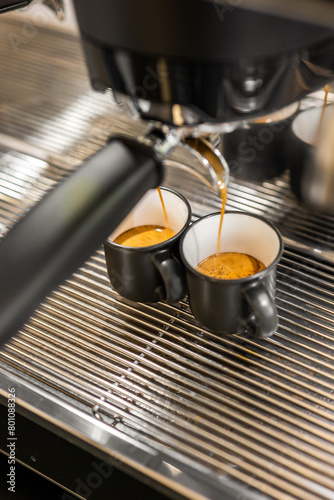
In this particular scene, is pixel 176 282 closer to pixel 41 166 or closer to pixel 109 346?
pixel 109 346

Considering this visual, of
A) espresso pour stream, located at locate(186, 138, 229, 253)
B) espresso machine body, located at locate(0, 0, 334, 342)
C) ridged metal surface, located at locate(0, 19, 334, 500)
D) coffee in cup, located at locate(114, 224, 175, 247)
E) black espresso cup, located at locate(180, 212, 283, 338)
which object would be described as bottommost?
ridged metal surface, located at locate(0, 19, 334, 500)

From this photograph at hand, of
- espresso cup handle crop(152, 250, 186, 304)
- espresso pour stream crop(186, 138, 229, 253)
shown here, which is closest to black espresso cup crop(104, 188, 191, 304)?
espresso cup handle crop(152, 250, 186, 304)

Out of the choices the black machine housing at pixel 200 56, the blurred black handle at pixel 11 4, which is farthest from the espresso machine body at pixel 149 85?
the blurred black handle at pixel 11 4

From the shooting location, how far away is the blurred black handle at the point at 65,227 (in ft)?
0.94

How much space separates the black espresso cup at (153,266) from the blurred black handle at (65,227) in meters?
0.16

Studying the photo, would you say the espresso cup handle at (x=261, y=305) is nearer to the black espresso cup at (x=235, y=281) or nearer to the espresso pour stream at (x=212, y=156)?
the black espresso cup at (x=235, y=281)

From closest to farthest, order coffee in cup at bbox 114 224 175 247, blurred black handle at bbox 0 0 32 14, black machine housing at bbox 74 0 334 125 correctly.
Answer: black machine housing at bbox 74 0 334 125 → blurred black handle at bbox 0 0 32 14 → coffee in cup at bbox 114 224 175 247

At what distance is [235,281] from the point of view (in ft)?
1.43

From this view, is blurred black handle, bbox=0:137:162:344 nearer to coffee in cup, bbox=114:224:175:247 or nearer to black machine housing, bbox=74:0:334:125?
black machine housing, bbox=74:0:334:125

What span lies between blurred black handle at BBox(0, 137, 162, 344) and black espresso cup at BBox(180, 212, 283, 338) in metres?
0.15

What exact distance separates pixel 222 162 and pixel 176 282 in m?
0.15

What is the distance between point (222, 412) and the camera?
43 centimetres

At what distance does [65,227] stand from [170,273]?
0.20m

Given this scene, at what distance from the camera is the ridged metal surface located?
41 centimetres
